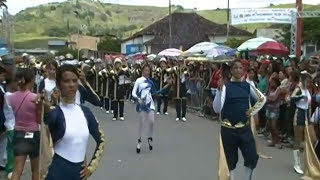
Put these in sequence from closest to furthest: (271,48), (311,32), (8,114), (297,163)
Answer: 1. (8,114)
2. (297,163)
3. (271,48)
4. (311,32)

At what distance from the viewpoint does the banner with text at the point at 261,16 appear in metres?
22.6

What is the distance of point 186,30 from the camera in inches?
2931

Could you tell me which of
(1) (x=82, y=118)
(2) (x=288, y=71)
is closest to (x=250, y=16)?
(2) (x=288, y=71)

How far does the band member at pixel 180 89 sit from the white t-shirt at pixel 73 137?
52.4 ft

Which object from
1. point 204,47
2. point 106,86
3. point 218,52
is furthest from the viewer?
point 204,47

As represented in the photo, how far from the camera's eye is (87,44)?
2678 cm

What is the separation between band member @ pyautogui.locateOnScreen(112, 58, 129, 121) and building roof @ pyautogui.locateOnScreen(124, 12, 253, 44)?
4774 cm

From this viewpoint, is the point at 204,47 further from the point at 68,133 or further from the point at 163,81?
the point at 68,133

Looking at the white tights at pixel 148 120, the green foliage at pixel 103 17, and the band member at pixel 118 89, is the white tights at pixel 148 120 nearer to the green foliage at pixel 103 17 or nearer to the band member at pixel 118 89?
the band member at pixel 118 89

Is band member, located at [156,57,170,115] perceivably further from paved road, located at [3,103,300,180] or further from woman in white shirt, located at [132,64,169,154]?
woman in white shirt, located at [132,64,169,154]

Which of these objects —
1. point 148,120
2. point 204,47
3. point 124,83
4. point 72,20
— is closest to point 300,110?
point 148,120

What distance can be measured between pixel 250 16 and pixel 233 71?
15.8m

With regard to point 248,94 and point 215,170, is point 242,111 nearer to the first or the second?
point 248,94

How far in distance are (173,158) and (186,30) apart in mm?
62224
